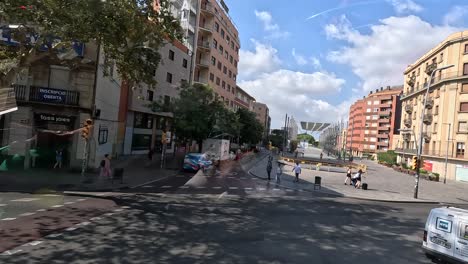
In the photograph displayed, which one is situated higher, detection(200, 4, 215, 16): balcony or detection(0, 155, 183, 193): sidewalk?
detection(200, 4, 215, 16): balcony

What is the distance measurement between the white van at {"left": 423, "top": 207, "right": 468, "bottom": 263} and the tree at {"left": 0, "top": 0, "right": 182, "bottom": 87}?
1185cm

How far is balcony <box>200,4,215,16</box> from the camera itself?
57375mm

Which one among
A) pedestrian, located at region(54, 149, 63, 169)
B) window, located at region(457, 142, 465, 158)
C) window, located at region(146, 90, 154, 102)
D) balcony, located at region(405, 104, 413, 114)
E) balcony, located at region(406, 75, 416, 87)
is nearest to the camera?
pedestrian, located at region(54, 149, 63, 169)

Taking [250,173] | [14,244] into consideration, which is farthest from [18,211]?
[250,173]

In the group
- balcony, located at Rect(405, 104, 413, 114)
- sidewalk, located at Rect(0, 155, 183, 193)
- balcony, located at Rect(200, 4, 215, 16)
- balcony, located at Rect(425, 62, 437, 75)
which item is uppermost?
balcony, located at Rect(200, 4, 215, 16)

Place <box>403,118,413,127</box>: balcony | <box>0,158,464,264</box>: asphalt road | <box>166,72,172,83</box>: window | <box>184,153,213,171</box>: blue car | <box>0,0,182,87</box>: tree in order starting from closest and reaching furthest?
<box>0,158,464,264</box>: asphalt road → <box>0,0,182,87</box>: tree → <box>184,153,213,171</box>: blue car → <box>166,72,172,83</box>: window → <box>403,118,413,127</box>: balcony

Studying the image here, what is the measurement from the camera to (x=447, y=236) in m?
9.25

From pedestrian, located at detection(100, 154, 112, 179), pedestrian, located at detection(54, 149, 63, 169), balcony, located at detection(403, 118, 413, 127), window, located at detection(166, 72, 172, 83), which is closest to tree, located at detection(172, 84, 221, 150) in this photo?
window, located at detection(166, 72, 172, 83)

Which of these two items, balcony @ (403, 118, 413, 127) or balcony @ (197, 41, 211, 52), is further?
balcony @ (403, 118, 413, 127)

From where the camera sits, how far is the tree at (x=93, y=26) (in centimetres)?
1329

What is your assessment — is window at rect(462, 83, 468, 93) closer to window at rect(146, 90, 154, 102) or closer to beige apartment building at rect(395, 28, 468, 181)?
beige apartment building at rect(395, 28, 468, 181)

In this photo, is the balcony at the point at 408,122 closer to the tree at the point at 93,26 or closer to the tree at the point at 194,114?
the tree at the point at 194,114

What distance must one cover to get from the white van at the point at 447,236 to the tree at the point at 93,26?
38.9 feet

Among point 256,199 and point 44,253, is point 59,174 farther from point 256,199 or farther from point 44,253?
point 44,253
